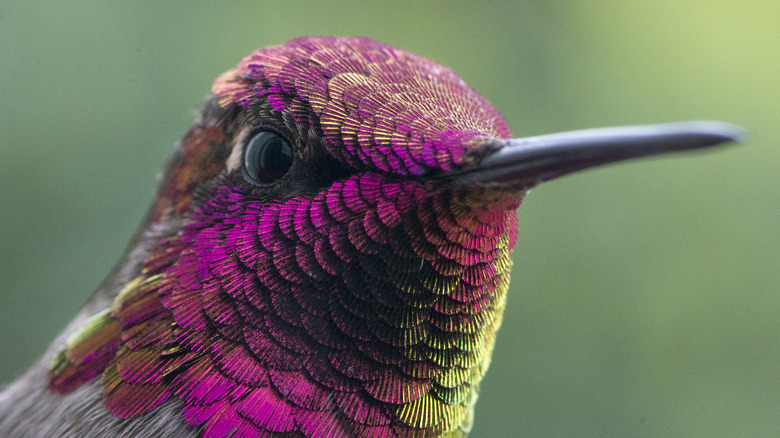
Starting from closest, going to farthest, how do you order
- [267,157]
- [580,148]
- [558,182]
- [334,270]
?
1. [580,148]
2. [334,270]
3. [267,157]
4. [558,182]

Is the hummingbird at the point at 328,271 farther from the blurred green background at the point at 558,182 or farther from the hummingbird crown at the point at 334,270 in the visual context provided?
the blurred green background at the point at 558,182

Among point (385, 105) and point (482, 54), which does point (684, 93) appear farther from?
point (385, 105)

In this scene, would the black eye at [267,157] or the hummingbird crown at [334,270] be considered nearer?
the hummingbird crown at [334,270]

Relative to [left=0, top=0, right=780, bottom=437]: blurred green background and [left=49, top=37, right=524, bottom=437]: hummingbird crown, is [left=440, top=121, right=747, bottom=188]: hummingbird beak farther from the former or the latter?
[left=0, top=0, right=780, bottom=437]: blurred green background

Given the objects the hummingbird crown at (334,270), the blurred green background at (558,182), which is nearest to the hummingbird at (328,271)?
the hummingbird crown at (334,270)

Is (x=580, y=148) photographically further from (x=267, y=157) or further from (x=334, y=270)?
(x=267, y=157)

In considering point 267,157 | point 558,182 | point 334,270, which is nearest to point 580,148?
point 334,270
